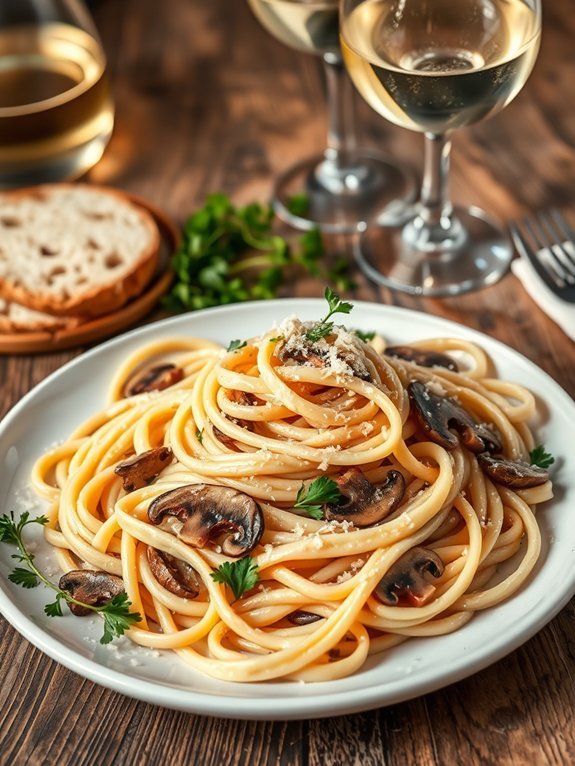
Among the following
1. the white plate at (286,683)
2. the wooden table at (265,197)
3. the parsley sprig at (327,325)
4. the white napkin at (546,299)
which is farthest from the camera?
the white napkin at (546,299)

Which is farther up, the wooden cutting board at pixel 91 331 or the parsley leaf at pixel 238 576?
the parsley leaf at pixel 238 576

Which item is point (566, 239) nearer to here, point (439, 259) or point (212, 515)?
point (439, 259)

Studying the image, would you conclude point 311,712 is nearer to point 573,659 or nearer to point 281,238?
point 573,659

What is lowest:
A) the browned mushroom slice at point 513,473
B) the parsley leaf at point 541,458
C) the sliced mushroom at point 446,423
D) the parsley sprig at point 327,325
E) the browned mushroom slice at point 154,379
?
the browned mushroom slice at point 154,379

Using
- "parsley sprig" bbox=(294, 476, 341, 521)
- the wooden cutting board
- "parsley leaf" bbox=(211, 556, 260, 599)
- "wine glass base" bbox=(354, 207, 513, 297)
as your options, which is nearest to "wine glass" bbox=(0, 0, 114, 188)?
the wooden cutting board

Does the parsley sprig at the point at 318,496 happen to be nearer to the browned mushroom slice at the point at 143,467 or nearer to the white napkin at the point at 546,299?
the browned mushroom slice at the point at 143,467

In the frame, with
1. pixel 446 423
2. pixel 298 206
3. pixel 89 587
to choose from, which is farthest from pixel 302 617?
pixel 298 206

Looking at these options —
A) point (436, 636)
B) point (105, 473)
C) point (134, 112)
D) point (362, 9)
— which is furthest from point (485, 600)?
point (134, 112)

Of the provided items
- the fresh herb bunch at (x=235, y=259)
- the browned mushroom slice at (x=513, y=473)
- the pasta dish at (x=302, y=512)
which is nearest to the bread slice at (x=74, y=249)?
the fresh herb bunch at (x=235, y=259)
